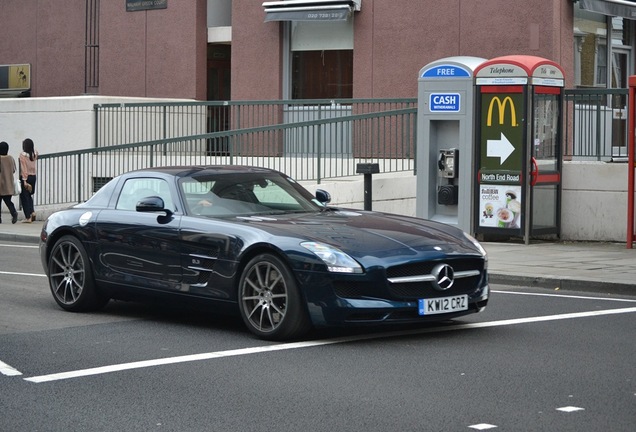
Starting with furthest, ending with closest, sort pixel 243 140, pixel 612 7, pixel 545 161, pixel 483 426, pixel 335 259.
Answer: pixel 612 7, pixel 243 140, pixel 545 161, pixel 335 259, pixel 483 426

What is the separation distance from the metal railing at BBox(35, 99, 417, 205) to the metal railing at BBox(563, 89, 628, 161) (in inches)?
113

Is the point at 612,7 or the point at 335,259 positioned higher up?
the point at 612,7

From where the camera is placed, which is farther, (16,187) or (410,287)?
(16,187)

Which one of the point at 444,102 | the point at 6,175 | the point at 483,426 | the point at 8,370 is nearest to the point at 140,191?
the point at 8,370

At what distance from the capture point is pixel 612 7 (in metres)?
22.5

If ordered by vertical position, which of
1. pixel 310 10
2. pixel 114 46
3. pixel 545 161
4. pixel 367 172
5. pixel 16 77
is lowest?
pixel 367 172

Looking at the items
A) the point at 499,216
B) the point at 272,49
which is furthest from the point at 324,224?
the point at 272,49

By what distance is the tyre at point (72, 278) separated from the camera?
10695mm

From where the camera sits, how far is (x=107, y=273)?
10.5m

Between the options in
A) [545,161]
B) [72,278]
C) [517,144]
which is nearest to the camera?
[72,278]

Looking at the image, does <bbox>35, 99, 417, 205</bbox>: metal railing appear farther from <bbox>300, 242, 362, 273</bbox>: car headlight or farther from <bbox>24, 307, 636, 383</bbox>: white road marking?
<bbox>300, 242, 362, 273</bbox>: car headlight

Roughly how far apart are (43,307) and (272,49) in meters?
15.3

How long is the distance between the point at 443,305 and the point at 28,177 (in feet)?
51.8

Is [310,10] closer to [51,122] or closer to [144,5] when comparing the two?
[144,5]
